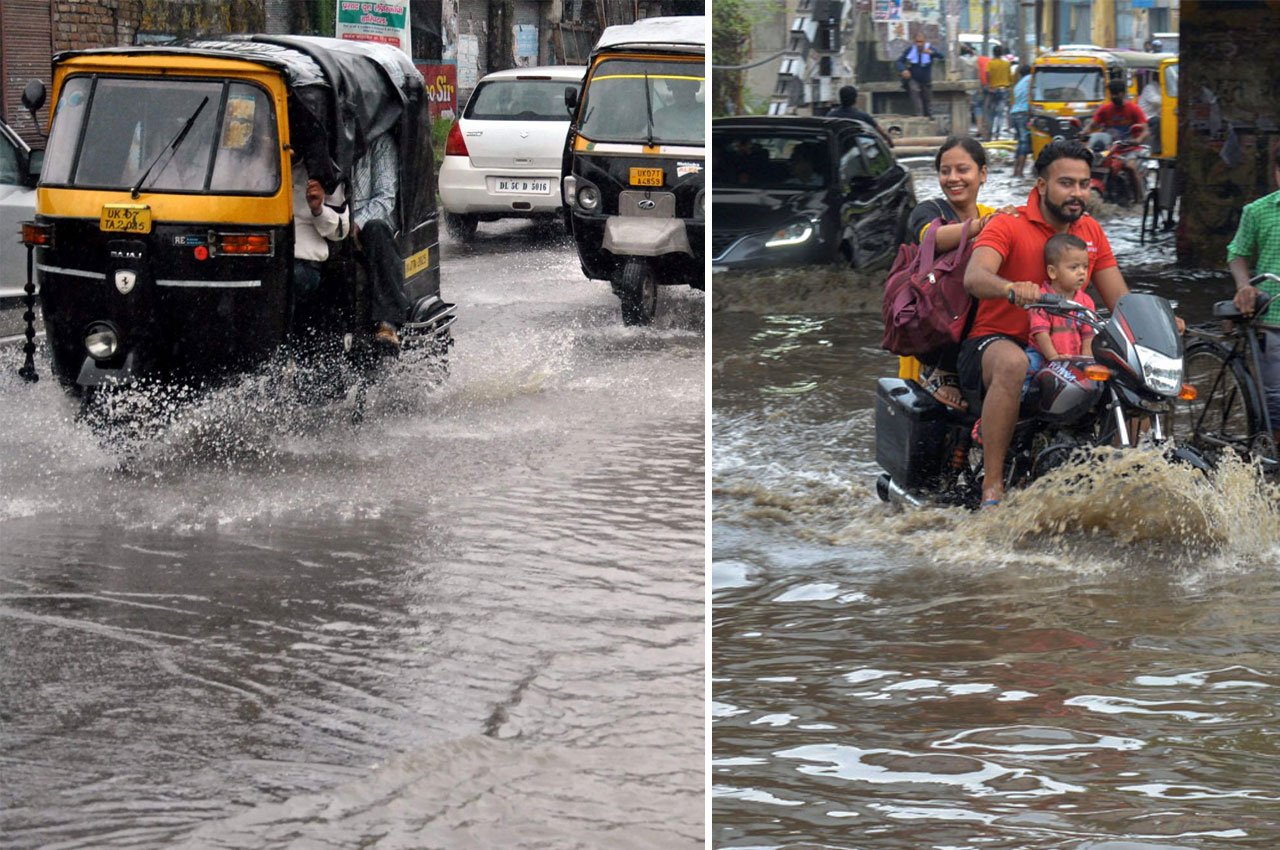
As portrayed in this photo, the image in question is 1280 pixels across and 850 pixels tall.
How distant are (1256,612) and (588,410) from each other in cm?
376

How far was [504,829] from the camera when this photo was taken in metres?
3.04

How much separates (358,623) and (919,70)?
1.91 meters

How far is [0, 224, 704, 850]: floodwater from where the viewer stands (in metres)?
3.17

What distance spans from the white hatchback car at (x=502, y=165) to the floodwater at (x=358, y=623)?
16.1 feet

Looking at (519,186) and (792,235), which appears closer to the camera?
(792,235)

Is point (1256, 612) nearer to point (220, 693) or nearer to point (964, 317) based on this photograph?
point (964, 317)

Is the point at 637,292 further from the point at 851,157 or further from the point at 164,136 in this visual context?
the point at 851,157

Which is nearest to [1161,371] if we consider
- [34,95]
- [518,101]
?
[34,95]

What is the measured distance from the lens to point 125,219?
6.07 metres

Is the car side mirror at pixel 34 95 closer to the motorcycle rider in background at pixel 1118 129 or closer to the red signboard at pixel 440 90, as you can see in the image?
the motorcycle rider in background at pixel 1118 129

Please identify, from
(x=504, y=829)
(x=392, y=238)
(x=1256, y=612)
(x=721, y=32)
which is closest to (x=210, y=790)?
(x=504, y=829)

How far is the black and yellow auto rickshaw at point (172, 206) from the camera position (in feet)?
20.0

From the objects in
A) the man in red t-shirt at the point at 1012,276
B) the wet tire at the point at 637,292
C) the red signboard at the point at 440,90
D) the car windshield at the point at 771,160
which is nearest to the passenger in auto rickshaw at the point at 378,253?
the car windshield at the point at 771,160

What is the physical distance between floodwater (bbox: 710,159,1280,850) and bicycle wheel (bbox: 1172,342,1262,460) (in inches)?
19.0
